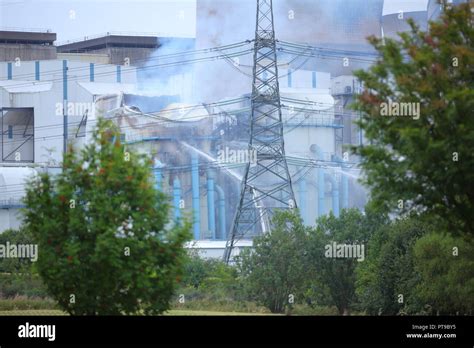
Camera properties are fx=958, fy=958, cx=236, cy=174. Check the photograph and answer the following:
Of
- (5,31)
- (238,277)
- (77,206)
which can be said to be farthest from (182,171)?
(77,206)

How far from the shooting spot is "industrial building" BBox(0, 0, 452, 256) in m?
32.2

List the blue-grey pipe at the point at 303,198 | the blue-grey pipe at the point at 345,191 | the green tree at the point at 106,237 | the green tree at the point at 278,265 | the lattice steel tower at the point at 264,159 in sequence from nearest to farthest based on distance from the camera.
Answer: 1. the green tree at the point at 106,237
2. the green tree at the point at 278,265
3. the lattice steel tower at the point at 264,159
4. the blue-grey pipe at the point at 303,198
5. the blue-grey pipe at the point at 345,191

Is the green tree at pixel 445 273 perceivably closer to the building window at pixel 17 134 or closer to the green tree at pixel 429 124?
the green tree at pixel 429 124

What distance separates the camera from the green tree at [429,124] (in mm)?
18484

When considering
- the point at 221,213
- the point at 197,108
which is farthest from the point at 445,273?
the point at 197,108

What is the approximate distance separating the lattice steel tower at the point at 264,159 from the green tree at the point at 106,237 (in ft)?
36.9

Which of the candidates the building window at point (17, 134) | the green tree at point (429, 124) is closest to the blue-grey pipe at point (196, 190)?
the building window at point (17, 134)

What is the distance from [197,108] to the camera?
33.6 metres

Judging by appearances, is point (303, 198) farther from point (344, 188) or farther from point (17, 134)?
point (17, 134)

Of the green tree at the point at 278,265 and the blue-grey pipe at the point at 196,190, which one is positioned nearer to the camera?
the green tree at the point at 278,265

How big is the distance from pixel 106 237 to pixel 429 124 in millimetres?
6792

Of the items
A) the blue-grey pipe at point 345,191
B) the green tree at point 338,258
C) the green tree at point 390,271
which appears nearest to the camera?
the green tree at point 390,271

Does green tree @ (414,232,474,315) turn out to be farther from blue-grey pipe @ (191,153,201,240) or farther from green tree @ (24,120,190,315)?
green tree @ (24,120,190,315)

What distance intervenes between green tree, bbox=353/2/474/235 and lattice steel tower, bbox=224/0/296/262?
11.6 meters
